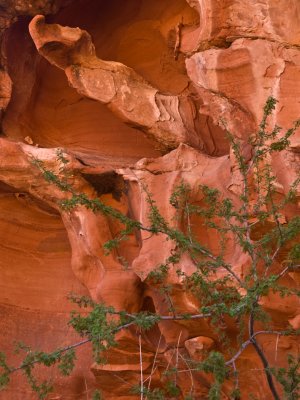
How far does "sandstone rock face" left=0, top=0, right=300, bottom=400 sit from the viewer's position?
20.3 feet

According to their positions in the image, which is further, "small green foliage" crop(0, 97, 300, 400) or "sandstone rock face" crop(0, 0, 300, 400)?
"sandstone rock face" crop(0, 0, 300, 400)

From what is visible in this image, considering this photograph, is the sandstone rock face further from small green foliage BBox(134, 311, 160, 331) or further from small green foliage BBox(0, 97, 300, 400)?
small green foliage BBox(134, 311, 160, 331)

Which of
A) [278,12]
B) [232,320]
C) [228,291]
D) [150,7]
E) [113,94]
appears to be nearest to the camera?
[228,291]

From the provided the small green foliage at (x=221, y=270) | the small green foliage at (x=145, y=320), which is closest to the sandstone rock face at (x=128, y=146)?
the small green foliage at (x=221, y=270)

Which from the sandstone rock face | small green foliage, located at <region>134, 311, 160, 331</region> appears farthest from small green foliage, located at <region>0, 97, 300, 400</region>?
the sandstone rock face

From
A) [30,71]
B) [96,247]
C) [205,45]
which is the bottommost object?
[96,247]

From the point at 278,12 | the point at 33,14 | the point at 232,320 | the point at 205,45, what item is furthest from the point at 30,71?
the point at 232,320

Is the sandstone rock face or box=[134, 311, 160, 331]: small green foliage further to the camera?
the sandstone rock face

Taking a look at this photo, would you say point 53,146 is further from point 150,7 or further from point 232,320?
point 232,320

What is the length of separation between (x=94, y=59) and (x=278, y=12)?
160 centimetres

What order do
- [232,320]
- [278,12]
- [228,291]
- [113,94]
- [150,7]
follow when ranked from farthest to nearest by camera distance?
[150,7] → [113,94] → [278,12] → [232,320] → [228,291]

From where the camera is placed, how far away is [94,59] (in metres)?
6.99

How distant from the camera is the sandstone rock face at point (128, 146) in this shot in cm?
618

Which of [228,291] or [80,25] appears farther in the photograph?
[80,25]
